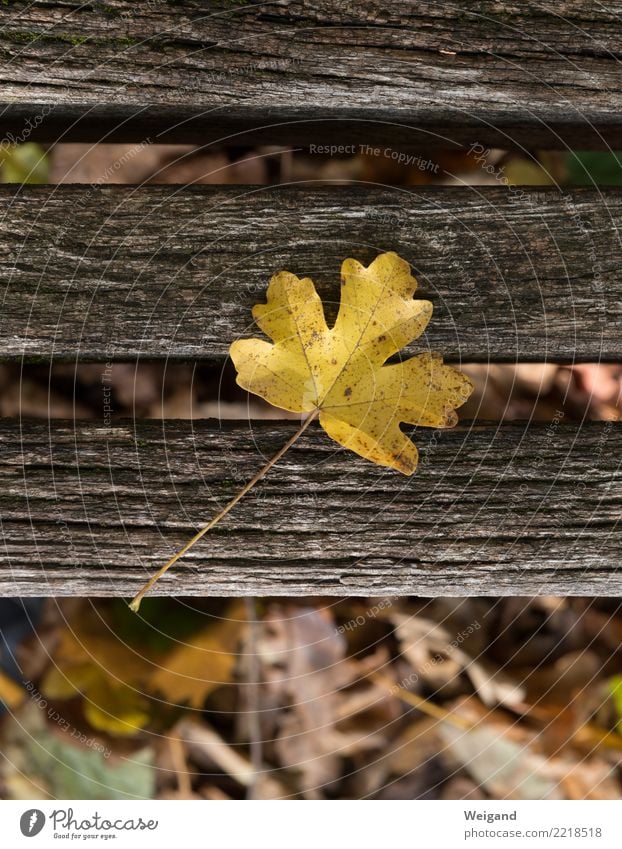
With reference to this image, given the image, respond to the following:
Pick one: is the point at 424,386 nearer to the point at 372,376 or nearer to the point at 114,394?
the point at 372,376

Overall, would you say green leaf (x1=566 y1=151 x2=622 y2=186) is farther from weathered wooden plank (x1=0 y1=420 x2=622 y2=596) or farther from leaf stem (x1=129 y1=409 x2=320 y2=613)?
leaf stem (x1=129 y1=409 x2=320 y2=613)

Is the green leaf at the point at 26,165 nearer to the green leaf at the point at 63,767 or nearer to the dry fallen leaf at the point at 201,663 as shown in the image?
the dry fallen leaf at the point at 201,663
